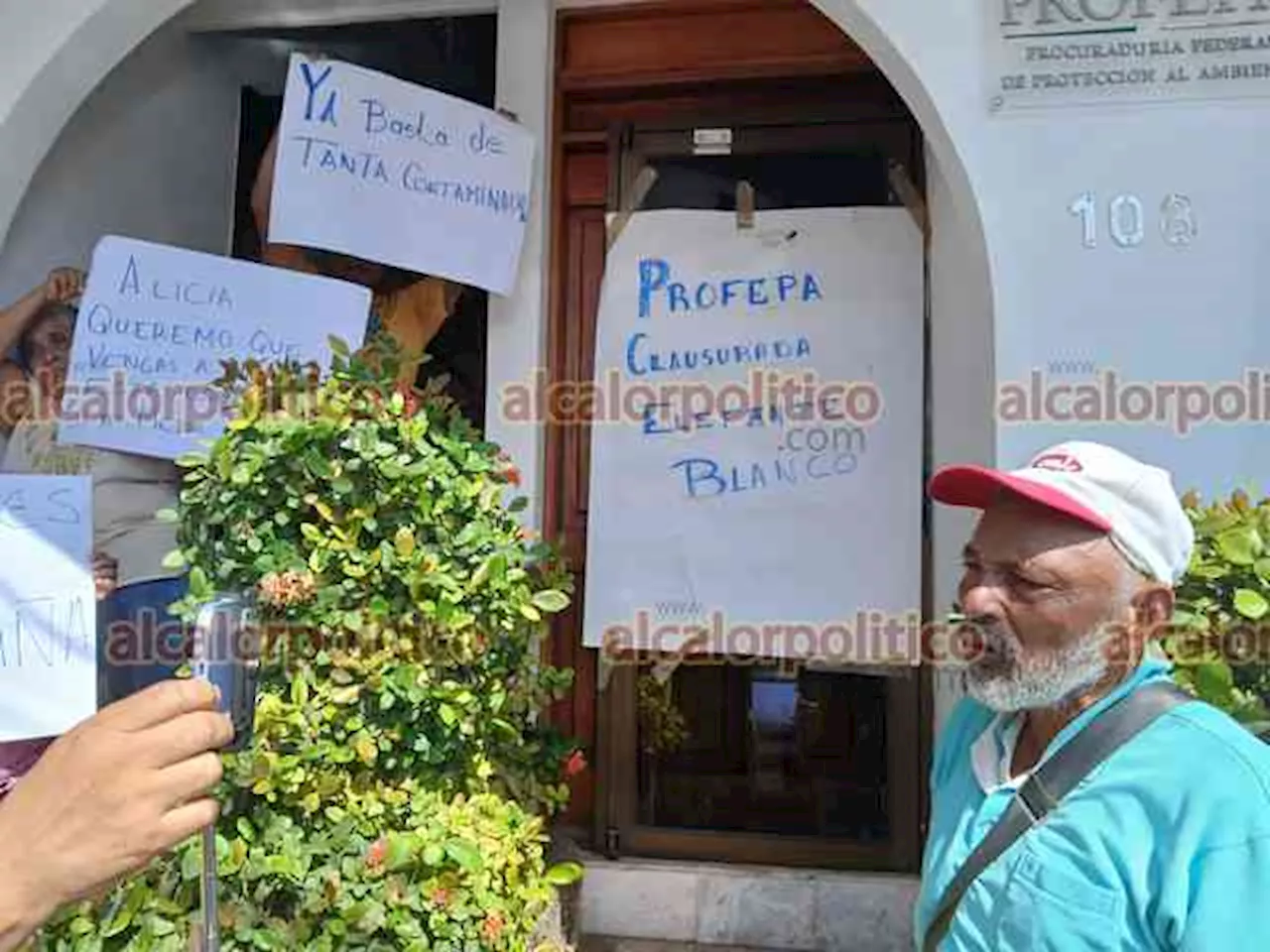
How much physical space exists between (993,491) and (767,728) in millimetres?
1958

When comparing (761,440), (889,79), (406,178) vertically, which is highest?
(889,79)

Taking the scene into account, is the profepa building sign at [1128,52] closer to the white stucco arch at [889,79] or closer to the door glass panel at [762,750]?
the white stucco arch at [889,79]

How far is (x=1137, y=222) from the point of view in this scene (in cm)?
222

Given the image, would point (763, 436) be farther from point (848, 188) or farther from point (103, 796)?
point (103, 796)

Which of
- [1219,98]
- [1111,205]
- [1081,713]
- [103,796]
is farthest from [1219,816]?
[1219,98]

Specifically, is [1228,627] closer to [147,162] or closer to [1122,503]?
[1122,503]

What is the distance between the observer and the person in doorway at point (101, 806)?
37.6 inches

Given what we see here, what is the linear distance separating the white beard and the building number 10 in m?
1.09

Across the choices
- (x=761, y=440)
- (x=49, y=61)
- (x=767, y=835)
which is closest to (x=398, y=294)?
(x=49, y=61)

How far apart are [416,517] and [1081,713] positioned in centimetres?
132

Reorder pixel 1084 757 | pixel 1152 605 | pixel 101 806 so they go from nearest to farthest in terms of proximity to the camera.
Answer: pixel 101 806, pixel 1084 757, pixel 1152 605

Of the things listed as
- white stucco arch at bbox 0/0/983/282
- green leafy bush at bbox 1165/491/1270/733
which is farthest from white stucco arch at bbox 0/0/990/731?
green leafy bush at bbox 1165/491/1270/733

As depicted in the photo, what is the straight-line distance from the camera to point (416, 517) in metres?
2.26

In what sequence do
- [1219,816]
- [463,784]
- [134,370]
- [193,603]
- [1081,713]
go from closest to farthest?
1. [1219,816]
2. [1081,713]
3. [193,603]
4. [463,784]
5. [134,370]
